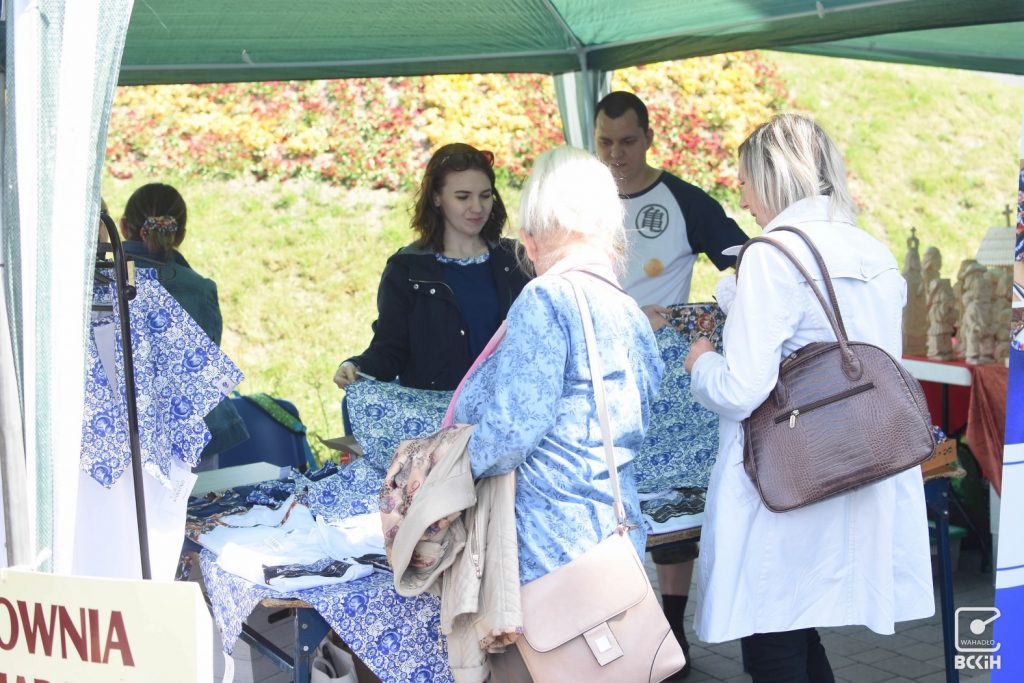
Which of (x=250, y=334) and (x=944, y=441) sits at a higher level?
(x=250, y=334)

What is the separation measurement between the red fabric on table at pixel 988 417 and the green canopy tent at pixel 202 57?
4.85 ft

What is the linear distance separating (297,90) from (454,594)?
31.5 ft

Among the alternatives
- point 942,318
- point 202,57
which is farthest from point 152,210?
point 942,318

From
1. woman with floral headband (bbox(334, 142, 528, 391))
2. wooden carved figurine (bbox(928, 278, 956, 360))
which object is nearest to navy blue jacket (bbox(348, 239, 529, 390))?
woman with floral headband (bbox(334, 142, 528, 391))

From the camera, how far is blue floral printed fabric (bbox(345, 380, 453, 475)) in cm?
357

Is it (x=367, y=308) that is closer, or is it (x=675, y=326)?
(x=675, y=326)

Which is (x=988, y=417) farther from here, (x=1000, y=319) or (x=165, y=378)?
(x=165, y=378)

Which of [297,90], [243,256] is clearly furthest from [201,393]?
[297,90]

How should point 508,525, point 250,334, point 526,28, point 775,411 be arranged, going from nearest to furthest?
point 508,525
point 775,411
point 526,28
point 250,334

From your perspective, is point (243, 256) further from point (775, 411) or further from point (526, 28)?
point (775, 411)

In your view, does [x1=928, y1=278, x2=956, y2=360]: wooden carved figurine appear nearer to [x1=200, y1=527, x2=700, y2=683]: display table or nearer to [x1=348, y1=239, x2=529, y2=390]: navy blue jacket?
[x1=348, y1=239, x2=529, y2=390]: navy blue jacket

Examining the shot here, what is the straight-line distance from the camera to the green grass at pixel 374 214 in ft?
30.9

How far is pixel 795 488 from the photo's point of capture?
260 cm

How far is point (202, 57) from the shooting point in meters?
5.39
